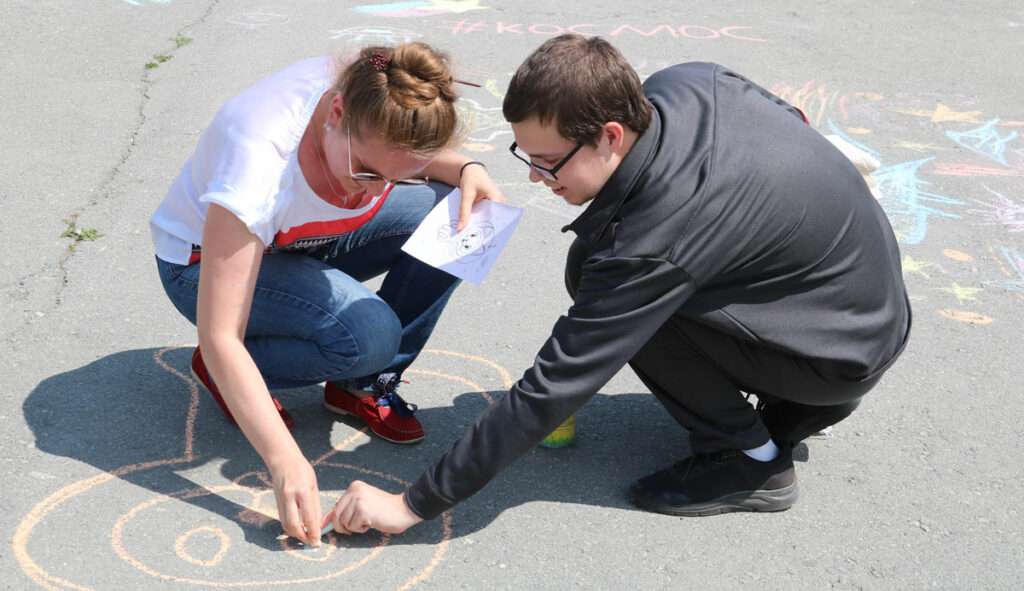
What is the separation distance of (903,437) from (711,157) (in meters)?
1.26

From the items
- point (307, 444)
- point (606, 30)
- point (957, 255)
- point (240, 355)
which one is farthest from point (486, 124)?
point (240, 355)

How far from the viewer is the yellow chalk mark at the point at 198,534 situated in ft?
7.93

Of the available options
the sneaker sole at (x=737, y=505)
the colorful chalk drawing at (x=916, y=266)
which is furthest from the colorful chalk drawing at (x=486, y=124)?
the sneaker sole at (x=737, y=505)

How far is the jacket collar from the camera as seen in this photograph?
7.32 ft

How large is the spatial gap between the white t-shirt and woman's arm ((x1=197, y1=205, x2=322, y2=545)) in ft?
0.18

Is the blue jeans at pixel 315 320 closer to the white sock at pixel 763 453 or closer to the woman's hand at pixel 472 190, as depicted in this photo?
the woman's hand at pixel 472 190

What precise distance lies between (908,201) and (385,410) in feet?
9.05

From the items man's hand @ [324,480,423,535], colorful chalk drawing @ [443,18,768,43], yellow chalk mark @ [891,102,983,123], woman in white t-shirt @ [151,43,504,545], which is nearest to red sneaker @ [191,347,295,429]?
woman in white t-shirt @ [151,43,504,545]

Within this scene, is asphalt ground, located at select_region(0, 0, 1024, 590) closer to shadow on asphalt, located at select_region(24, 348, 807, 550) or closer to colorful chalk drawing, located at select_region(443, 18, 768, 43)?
shadow on asphalt, located at select_region(24, 348, 807, 550)

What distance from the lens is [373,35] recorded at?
6.62 meters

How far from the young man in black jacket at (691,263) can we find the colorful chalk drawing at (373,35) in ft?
13.9

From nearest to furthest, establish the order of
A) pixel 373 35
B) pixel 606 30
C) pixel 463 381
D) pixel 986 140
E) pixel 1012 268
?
pixel 463 381 < pixel 1012 268 < pixel 986 140 < pixel 373 35 < pixel 606 30

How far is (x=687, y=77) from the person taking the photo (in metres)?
2.50

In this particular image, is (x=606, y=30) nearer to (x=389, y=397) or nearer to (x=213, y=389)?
(x=389, y=397)
